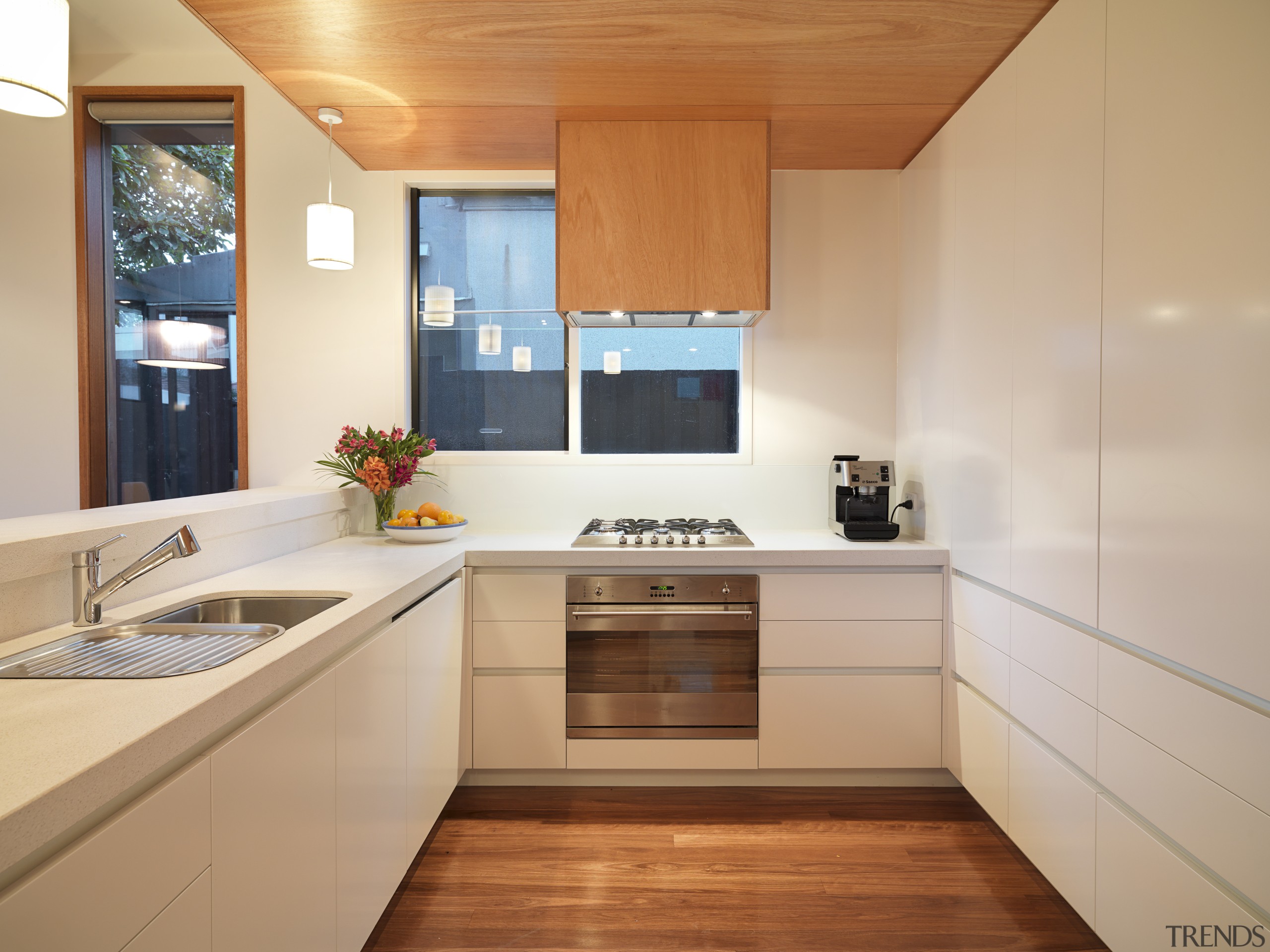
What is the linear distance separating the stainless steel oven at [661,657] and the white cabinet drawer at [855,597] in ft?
0.31

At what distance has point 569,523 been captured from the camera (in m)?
3.08

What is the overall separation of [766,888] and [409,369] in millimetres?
2436

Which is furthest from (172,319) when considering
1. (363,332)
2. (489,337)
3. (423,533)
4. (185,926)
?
(185,926)

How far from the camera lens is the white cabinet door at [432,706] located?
190 cm

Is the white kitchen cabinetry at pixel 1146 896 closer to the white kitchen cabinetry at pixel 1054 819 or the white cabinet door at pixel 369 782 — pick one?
the white kitchen cabinetry at pixel 1054 819

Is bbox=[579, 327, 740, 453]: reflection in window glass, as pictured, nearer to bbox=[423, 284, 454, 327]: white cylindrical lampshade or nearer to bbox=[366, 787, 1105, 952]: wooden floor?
bbox=[423, 284, 454, 327]: white cylindrical lampshade

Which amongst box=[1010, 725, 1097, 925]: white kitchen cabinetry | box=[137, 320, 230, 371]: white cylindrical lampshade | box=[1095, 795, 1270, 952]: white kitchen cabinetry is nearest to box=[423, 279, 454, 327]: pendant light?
box=[137, 320, 230, 371]: white cylindrical lampshade

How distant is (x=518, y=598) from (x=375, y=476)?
0.77 m

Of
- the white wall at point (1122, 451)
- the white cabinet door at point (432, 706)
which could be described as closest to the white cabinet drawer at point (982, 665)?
the white wall at point (1122, 451)

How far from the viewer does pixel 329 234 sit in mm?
2504

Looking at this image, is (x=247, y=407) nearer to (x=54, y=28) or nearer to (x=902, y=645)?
(x=54, y=28)

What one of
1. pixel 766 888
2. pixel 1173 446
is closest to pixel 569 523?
pixel 766 888

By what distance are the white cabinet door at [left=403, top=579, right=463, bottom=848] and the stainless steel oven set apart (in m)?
0.40
